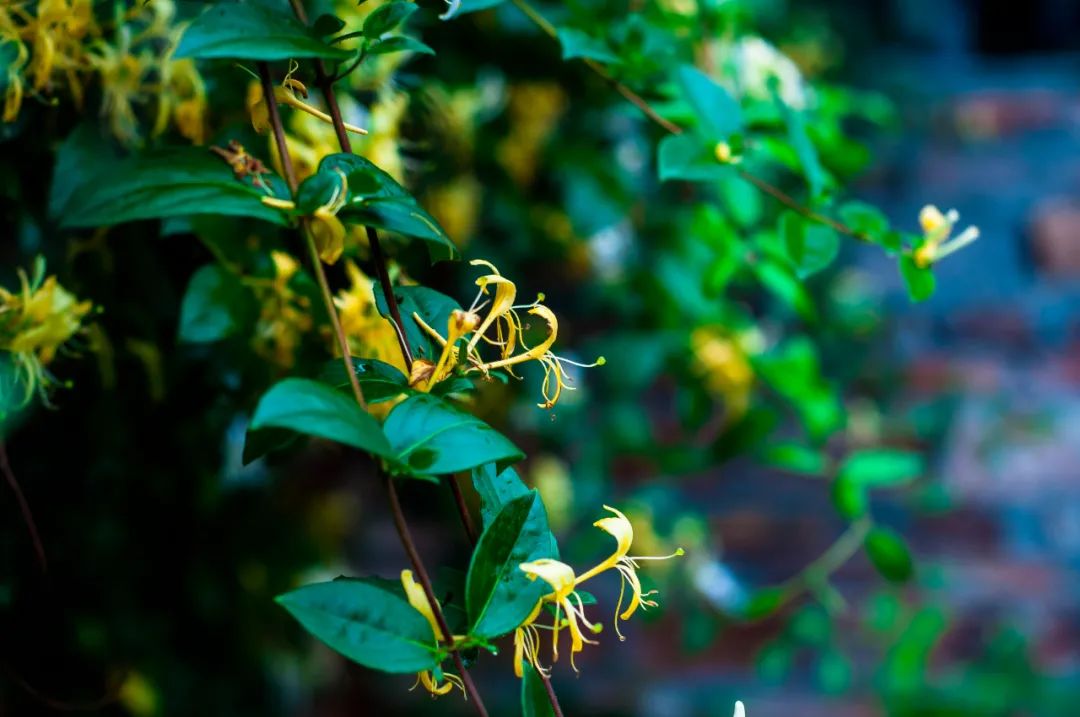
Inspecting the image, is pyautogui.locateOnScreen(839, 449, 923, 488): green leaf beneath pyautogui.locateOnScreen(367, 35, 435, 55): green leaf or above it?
beneath

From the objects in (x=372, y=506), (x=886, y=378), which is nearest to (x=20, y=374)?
(x=372, y=506)

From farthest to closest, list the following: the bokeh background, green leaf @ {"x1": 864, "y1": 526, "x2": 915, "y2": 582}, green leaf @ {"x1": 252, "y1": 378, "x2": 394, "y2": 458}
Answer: green leaf @ {"x1": 864, "y1": 526, "x2": 915, "y2": 582}
the bokeh background
green leaf @ {"x1": 252, "y1": 378, "x2": 394, "y2": 458}

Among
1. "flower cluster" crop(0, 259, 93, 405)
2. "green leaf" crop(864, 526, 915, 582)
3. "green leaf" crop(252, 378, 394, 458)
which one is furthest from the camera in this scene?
"green leaf" crop(864, 526, 915, 582)

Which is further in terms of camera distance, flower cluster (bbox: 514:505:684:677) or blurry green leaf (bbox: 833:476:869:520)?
blurry green leaf (bbox: 833:476:869:520)

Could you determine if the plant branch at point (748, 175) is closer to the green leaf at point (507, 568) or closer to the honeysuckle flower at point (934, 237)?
the honeysuckle flower at point (934, 237)

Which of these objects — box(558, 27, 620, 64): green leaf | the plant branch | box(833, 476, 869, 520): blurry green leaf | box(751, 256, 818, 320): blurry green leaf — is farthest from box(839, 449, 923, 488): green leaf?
box(558, 27, 620, 64): green leaf

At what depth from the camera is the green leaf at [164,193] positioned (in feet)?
1.11

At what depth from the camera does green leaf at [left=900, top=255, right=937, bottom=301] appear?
20.4 inches

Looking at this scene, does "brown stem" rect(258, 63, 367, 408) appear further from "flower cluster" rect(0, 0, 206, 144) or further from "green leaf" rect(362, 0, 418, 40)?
"flower cluster" rect(0, 0, 206, 144)

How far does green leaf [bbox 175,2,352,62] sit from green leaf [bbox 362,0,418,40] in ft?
0.04

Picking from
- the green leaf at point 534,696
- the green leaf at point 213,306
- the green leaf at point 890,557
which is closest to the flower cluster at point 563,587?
the green leaf at point 534,696

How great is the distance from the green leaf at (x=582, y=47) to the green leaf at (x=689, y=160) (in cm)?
6

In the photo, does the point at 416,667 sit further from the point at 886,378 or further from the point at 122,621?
the point at 886,378

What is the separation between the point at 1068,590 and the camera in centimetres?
151
